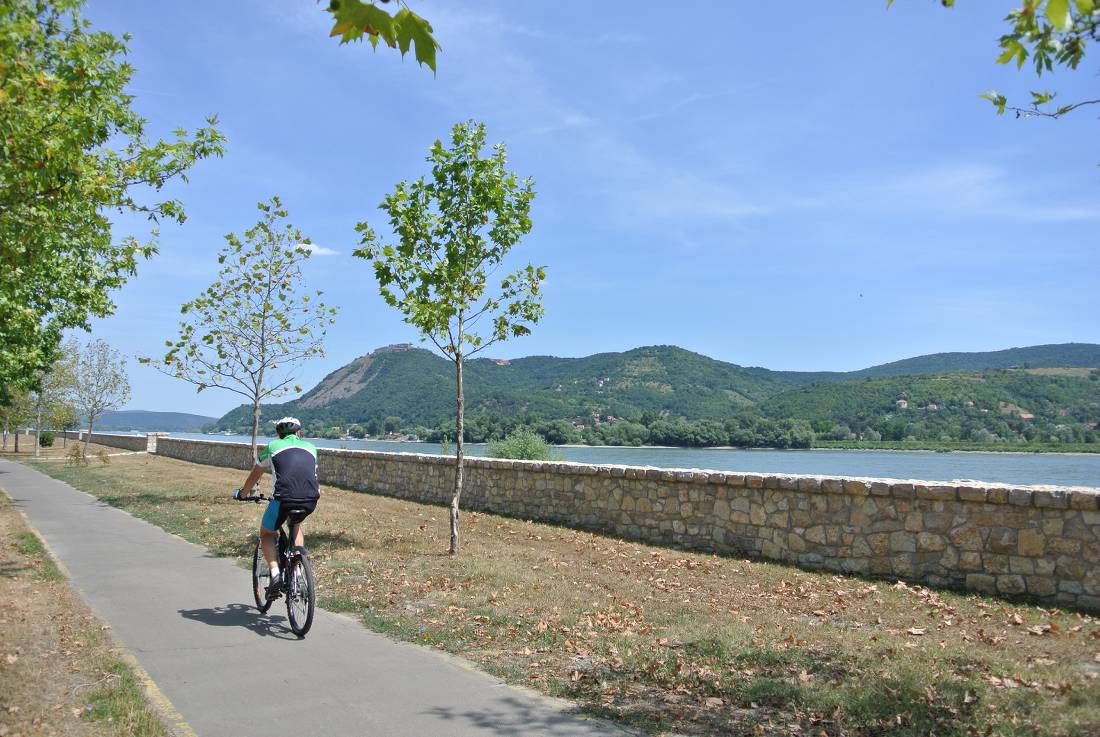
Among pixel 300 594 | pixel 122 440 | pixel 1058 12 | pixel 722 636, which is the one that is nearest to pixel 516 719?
pixel 722 636

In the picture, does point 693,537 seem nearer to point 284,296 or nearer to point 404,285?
point 404,285

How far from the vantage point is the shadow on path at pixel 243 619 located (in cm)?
656

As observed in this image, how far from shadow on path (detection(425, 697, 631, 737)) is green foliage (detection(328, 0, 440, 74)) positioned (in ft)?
A: 11.4

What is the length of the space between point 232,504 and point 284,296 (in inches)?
263

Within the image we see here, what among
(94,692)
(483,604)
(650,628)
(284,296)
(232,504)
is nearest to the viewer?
(94,692)

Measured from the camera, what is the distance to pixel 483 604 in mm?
7641

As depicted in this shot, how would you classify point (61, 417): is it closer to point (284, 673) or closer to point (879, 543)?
point (284, 673)

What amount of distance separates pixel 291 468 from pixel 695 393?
252ft

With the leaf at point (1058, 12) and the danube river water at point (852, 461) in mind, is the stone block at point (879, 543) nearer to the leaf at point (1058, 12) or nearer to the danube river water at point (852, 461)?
the leaf at point (1058, 12)

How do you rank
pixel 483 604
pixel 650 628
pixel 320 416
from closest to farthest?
pixel 650 628 → pixel 483 604 → pixel 320 416

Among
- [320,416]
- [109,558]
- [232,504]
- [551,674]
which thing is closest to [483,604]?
[551,674]

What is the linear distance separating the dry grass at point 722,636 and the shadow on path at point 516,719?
1.07 feet

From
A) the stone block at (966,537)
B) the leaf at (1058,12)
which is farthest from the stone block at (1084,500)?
the leaf at (1058,12)

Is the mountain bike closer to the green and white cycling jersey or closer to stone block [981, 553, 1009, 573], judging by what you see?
the green and white cycling jersey
